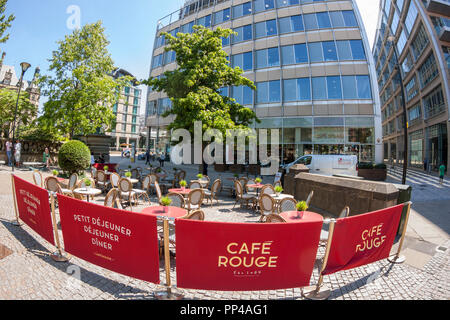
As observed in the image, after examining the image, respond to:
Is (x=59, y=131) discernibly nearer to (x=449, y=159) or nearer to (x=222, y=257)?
(x=222, y=257)

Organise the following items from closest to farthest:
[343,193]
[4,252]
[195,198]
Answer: [4,252] → [195,198] → [343,193]

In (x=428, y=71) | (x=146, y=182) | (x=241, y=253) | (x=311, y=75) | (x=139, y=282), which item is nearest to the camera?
(x=241, y=253)

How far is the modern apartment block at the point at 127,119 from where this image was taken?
72.7 meters

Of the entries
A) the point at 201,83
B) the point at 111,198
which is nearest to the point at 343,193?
the point at 111,198

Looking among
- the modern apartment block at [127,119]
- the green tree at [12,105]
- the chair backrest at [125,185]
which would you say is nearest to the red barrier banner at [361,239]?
the chair backrest at [125,185]

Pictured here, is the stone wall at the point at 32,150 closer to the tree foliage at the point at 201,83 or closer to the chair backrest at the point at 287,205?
the tree foliage at the point at 201,83

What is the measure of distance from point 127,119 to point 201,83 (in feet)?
243

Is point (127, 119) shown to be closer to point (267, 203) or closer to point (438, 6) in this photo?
point (438, 6)

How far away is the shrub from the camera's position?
37.5 feet

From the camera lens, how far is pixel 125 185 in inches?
312

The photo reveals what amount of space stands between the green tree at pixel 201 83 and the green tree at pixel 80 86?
269 inches

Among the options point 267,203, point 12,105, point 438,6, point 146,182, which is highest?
point 438,6

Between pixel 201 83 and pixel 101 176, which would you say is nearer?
pixel 101 176
